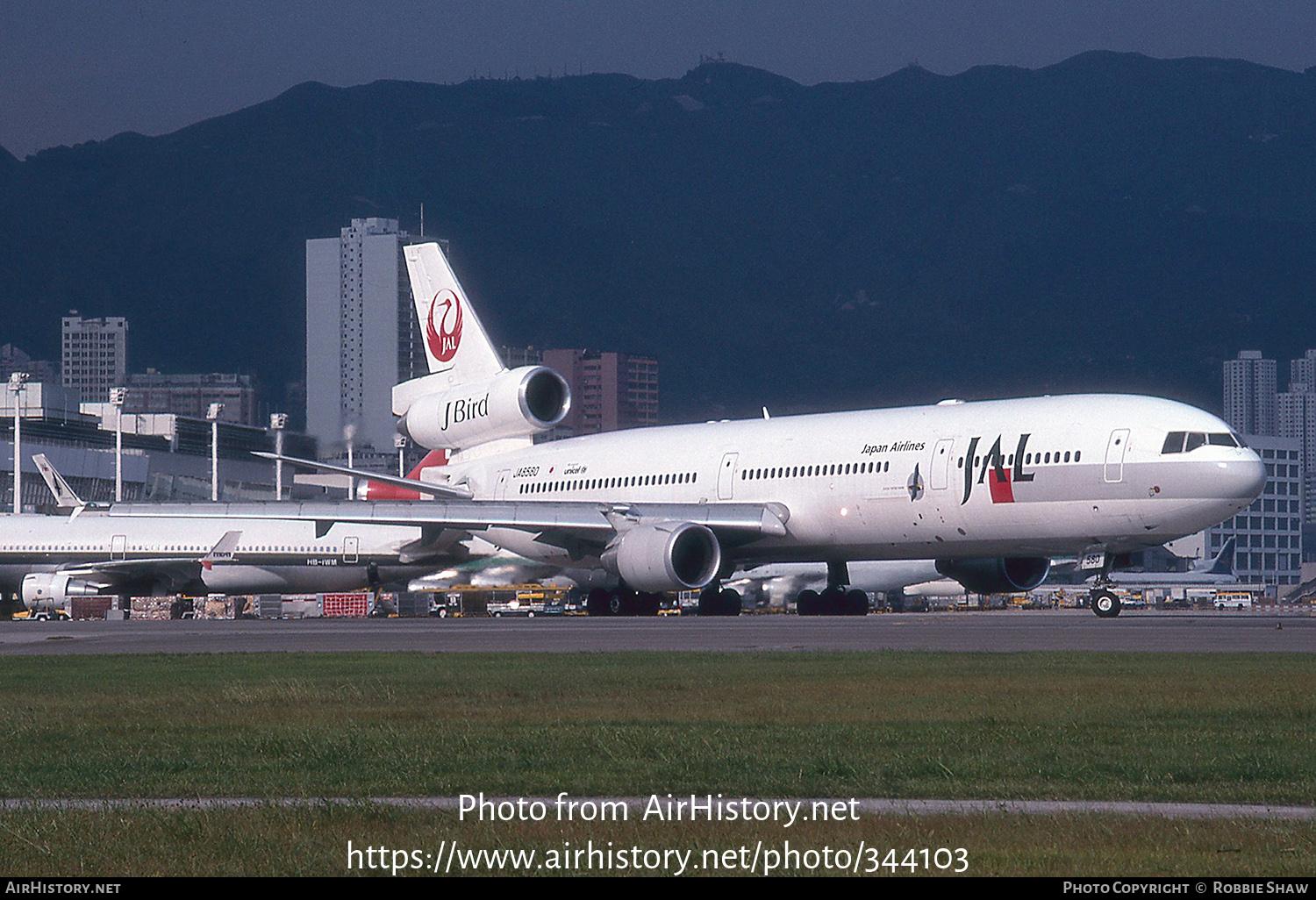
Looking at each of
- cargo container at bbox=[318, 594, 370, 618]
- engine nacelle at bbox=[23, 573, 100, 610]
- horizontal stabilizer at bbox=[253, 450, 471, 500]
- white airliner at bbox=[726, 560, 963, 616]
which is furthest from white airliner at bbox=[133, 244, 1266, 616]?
engine nacelle at bbox=[23, 573, 100, 610]

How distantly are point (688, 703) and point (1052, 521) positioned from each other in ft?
70.0

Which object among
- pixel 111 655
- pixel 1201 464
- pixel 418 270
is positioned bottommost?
pixel 111 655

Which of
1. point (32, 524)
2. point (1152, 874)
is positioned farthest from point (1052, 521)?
point (32, 524)

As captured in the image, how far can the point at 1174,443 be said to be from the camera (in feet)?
114

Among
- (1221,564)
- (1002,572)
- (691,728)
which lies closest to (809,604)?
(1002,572)

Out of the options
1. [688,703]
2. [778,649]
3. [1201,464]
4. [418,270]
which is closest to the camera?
[688,703]

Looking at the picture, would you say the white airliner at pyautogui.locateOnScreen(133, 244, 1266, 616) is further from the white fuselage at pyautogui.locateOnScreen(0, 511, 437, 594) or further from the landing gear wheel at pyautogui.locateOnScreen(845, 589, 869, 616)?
the white fuselage at pyautogui.locateOnScreen(0, 511, 437, 594)

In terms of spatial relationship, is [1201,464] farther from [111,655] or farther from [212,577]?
[212,577]

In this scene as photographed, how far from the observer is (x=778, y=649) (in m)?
23.9

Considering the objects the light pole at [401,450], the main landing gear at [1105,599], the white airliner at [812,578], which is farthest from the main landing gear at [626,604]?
the light pole at [401,450]

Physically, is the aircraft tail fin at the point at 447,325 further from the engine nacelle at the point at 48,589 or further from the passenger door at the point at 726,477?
the engine nacelle at the point at 48,589

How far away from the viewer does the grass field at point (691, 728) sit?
11086 millimetres

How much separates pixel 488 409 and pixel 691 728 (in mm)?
35823

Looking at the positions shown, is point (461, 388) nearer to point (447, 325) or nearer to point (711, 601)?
point (447, 325)
